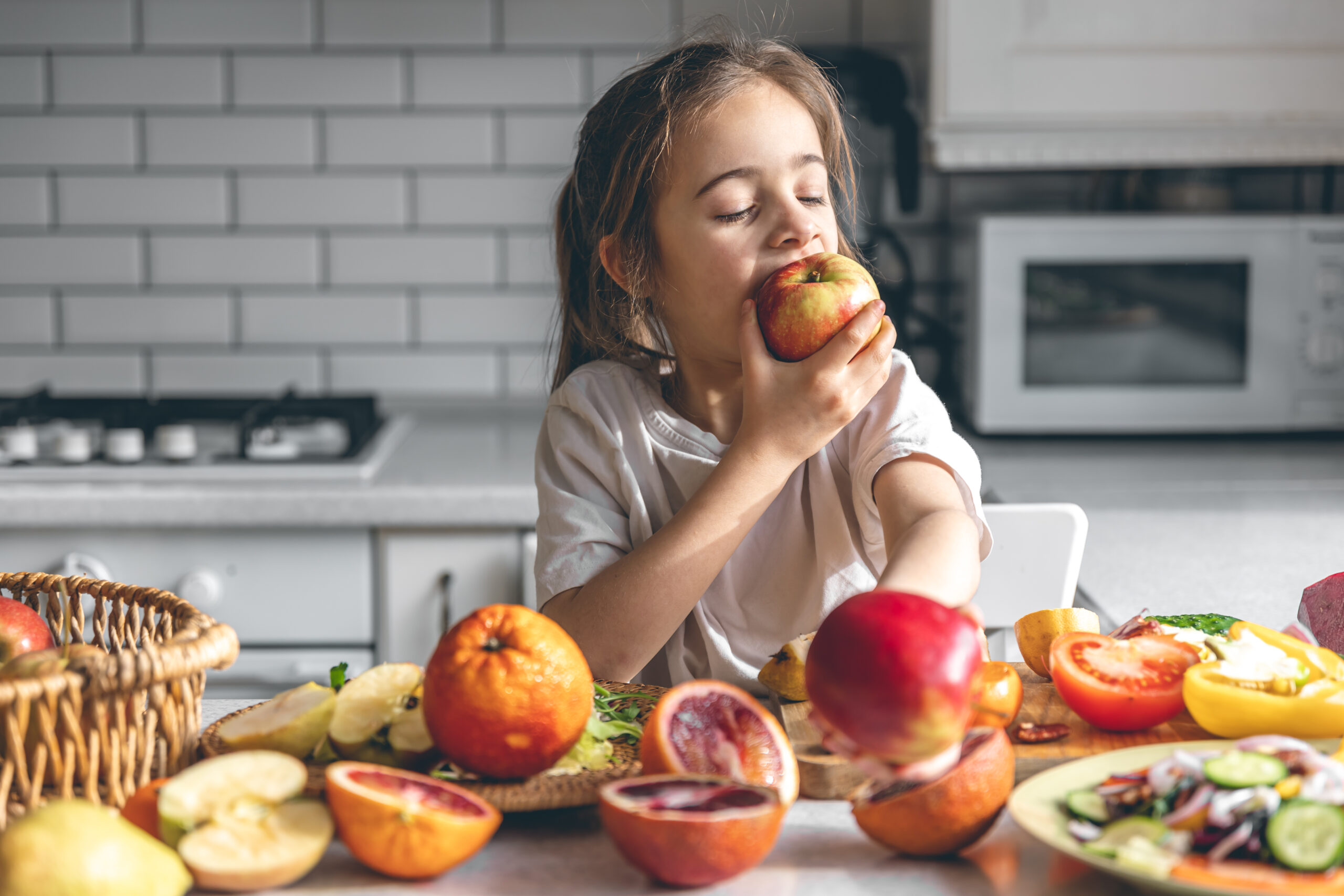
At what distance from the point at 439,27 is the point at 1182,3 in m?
1.18

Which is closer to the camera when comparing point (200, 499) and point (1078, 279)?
point (200, 499)

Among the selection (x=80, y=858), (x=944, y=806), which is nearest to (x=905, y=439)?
(x=944, y=806)

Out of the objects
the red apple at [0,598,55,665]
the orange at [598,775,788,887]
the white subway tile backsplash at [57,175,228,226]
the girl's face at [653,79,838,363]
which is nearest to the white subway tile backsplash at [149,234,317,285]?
the white subway tile backsplash at [57,175,228,226]

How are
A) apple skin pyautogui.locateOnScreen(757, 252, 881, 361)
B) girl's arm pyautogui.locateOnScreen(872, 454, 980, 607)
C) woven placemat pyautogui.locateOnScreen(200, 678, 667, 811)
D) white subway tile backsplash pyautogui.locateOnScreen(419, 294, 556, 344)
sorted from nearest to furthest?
1. woven placemat pyautogui.locateOnScreen(200, 678, 667, 811)
2. girl's arm pyautogui.locateOnScreen(872, 454, 980, 607)
3. apple skin pyautogui.locateOnScreen(757, 252, 881, 361)
4. white subway tile backsplash pyautogui.locateOnScreen(419, 294, 556, 344)

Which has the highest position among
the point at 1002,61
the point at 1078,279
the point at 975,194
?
the point at 1002,61

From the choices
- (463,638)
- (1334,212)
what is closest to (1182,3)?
(1334,212)

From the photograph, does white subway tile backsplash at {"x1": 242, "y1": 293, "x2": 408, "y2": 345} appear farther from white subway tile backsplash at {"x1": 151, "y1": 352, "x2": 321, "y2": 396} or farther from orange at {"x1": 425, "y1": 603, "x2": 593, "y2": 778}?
orange at {"x1": 425, "y1": 603, "x2": 593, "y2": 778}

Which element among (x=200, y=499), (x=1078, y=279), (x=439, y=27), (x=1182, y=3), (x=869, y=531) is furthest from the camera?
(x=439, y=27)

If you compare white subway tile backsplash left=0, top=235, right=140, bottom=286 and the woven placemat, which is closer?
the woven placemat

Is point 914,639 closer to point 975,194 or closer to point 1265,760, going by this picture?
point 1265,760

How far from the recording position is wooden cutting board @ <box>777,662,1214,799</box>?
0.61 metres

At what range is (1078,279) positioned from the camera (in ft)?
6.10

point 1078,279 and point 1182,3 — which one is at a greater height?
point 1182,3

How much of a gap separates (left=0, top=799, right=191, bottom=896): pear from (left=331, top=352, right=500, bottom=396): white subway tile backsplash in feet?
5.50
